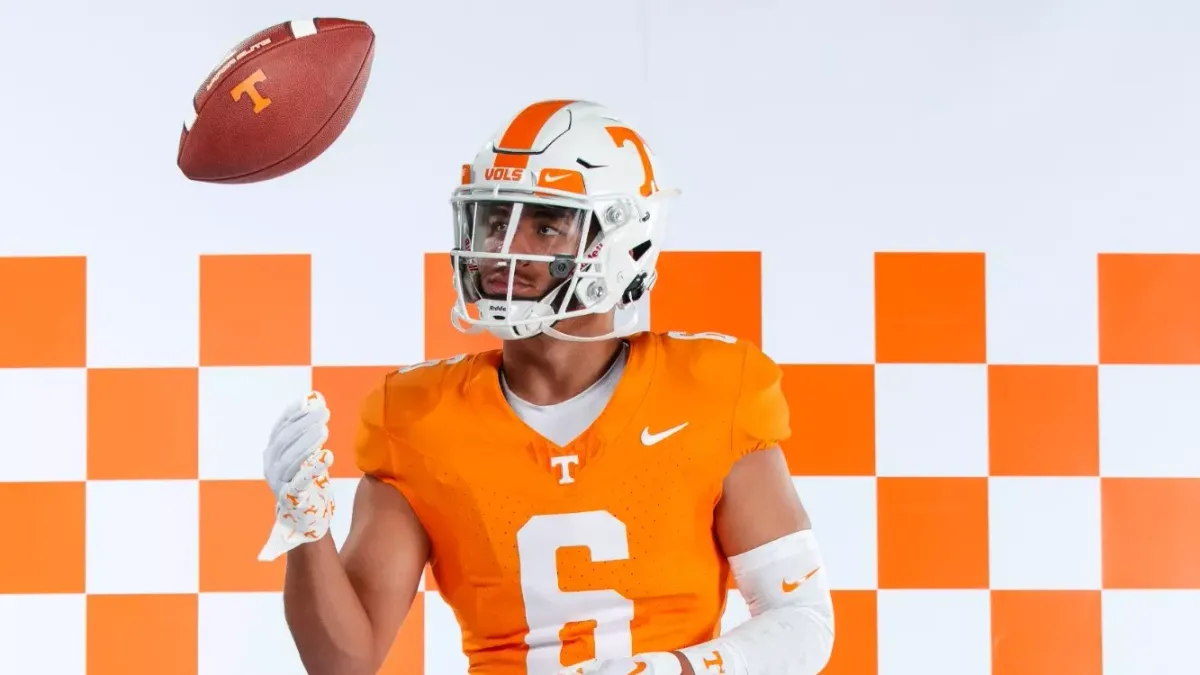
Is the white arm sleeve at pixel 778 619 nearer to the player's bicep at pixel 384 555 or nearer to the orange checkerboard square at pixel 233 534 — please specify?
the player's bicep at pixel 384 555

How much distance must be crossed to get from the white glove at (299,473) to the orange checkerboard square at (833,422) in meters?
0.99

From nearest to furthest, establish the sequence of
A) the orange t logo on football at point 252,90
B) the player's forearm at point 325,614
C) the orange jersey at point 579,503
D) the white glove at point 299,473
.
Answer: the white glove at point 299,473 → the player's forearm at point 325,614 → the orange jersey at point 579,503 → the orange t logo on football at point 252,90

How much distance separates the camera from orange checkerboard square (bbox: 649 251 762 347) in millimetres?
2068

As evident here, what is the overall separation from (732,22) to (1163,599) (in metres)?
1.18

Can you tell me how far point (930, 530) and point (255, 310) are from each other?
117 cm

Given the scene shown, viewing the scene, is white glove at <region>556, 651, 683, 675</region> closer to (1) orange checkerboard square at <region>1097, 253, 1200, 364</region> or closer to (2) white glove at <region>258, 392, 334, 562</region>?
(2) white glove at <region>258, 392, 334, 562</region>

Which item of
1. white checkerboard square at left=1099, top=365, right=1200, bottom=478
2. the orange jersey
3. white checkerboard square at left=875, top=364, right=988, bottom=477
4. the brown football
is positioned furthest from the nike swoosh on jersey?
white checkerboard square at left=1099, top=365, right=1200, bottom=478

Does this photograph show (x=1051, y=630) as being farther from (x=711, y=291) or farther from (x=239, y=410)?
(x=239, y=410)

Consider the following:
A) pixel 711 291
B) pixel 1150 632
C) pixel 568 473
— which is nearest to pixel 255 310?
pixel 711 291

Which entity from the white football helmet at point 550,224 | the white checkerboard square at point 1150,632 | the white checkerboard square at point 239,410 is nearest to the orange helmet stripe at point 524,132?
the white football helmet at point 550,224

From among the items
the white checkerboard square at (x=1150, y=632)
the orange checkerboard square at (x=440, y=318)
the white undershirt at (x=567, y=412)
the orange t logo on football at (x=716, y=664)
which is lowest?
the white checkerboard square at (x=1150, y=632)

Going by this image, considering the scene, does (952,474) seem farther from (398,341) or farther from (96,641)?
(96,641)

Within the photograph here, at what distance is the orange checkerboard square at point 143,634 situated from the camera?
208 centimetres

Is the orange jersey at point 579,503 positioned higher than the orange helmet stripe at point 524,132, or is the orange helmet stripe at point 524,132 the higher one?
the orange helmet stripe at point 524,132
